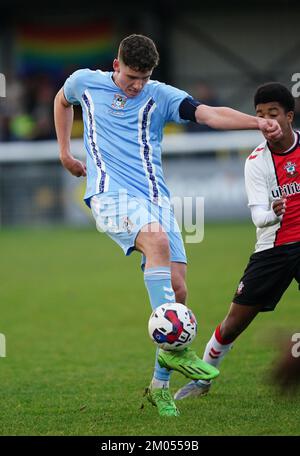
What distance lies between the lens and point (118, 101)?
6457 millimetres

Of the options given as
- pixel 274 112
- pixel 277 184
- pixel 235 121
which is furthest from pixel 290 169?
pixel 235 121

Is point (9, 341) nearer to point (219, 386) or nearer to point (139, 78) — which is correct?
point (219, 386)

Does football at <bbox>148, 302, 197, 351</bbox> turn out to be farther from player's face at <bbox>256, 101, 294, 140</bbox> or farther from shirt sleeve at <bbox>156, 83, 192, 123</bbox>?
player's face at <bbox>256, 101, 294, 140</bbox>

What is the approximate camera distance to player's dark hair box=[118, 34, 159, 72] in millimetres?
6098

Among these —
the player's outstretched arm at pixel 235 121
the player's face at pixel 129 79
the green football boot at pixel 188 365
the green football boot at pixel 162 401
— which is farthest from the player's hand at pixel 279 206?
the green football boot at pixel 162 401

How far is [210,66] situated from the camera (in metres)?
28.2

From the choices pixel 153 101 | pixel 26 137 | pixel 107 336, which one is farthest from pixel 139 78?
pixel 26 137

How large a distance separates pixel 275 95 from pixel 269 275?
3.97ft

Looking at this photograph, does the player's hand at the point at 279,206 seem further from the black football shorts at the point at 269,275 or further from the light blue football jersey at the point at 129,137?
the light blue football jersey at the point at 129,137

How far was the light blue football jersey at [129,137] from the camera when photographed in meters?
6.35

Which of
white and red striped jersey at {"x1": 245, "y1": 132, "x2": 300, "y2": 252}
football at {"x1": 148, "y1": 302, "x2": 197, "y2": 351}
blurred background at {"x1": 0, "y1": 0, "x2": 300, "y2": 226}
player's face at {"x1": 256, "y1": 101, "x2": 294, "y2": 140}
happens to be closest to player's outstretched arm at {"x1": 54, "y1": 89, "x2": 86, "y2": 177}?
white and red striped jersey at {"x1": 245, "y1": 132, "x2": 300, "y2": 252}

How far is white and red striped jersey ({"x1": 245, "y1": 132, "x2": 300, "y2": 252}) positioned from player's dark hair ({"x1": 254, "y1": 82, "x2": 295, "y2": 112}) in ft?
0.94

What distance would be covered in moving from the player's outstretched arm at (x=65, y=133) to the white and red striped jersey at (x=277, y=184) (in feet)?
4.09
